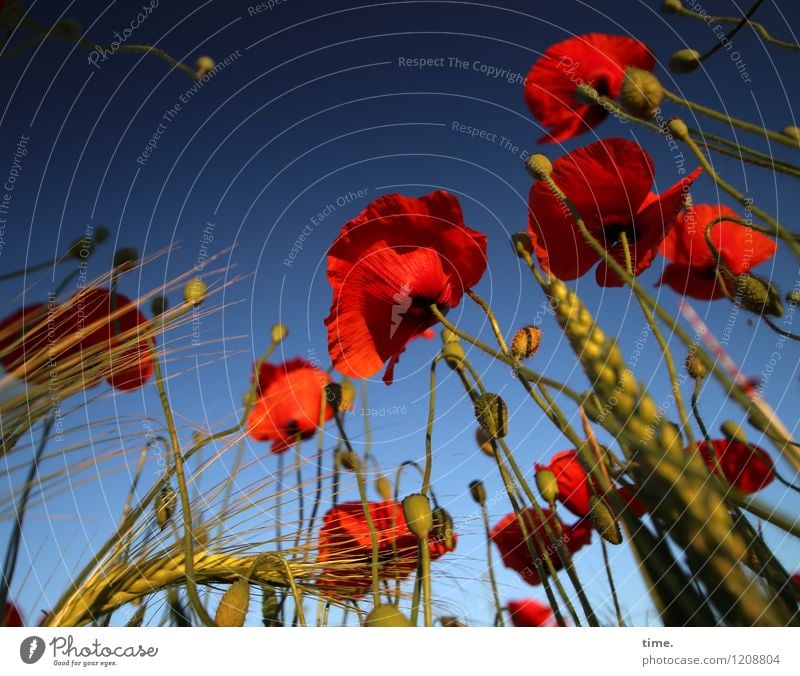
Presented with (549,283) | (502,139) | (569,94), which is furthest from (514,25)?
(549,283)

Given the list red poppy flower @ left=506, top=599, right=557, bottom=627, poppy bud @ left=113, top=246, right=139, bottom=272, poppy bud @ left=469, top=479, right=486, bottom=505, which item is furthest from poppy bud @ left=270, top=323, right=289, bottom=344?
red poppy flower @ left=506, top=599, right=557, bottom=627

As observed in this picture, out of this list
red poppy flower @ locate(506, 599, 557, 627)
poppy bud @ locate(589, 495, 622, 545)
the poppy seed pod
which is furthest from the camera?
red poppy flower @ locate(506, 599, 557, 627)

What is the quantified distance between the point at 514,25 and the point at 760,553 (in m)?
0.80

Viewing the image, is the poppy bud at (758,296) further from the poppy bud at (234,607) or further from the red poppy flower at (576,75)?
the poppy bud at (234,607)

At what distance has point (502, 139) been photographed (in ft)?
3.10

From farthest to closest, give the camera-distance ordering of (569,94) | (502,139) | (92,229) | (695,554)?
(502,139) → (92,229) → (569,94) → (695,554)

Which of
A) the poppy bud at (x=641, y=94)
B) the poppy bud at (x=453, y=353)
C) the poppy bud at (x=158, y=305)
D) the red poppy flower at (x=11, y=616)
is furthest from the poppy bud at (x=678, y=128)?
the red poppy flower at (x=11, y=616)

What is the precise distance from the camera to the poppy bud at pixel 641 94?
21.1 inches

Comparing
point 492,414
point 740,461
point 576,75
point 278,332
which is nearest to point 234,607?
point 492,414

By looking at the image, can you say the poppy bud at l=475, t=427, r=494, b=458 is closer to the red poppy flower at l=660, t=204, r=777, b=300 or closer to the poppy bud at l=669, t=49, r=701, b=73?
the red poppy flower at l=660, t=204, r=777, b=300

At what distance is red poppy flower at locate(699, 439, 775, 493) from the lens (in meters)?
0.61

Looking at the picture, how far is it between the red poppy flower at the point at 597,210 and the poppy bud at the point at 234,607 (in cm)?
37

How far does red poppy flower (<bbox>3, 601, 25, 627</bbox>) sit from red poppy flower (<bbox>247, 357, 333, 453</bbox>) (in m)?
0.29

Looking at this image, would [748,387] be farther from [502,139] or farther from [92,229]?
[92,229]
